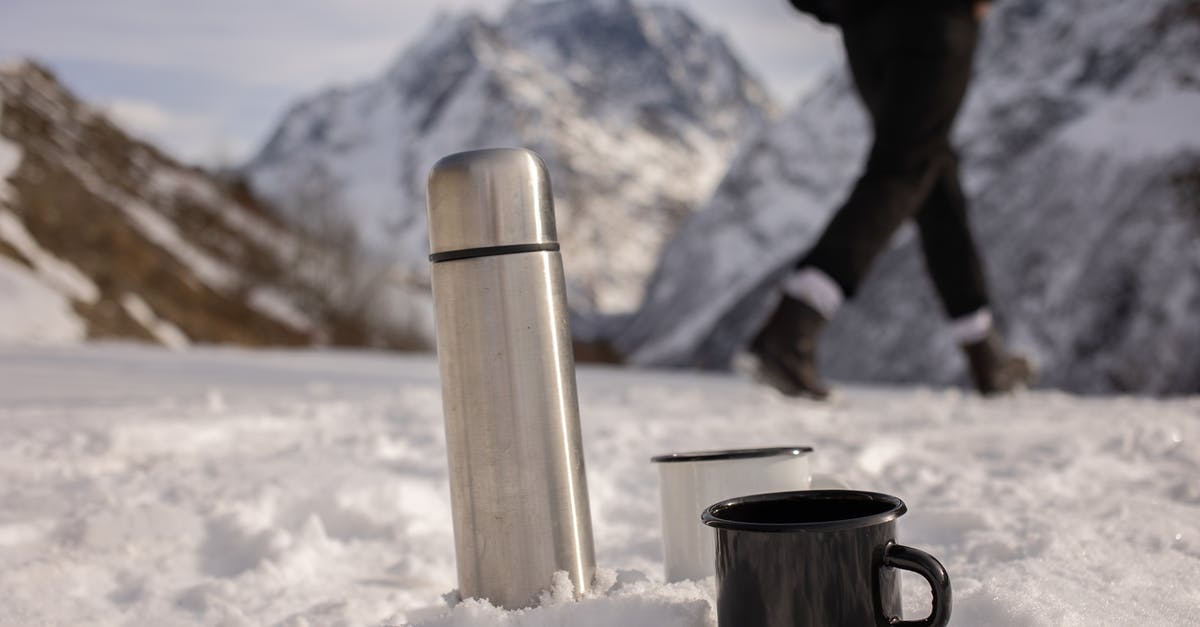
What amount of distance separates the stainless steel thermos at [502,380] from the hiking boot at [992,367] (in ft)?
7.61

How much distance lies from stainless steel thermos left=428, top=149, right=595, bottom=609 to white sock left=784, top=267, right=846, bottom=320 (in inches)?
63.3

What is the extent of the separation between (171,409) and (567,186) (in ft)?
280

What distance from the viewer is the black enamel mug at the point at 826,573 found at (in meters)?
0.72

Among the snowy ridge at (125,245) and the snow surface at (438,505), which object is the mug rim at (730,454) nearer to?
the snow surface at (438,505)

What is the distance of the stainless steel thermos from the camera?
89 centimetres

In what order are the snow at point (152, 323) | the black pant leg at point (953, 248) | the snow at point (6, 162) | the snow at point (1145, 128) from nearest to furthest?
the black pant leg at point (953, 248)
the snow at point (1145, 128)
the snow at point (152, 323)
the snow at point (6, 162)

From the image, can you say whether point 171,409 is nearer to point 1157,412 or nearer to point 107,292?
point 1157,412

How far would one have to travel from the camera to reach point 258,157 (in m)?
111

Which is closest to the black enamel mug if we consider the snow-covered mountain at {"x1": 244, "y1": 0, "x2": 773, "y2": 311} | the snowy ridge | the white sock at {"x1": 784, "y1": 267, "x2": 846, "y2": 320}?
the white sock at {"x1": 784, "y1": 267, "x2": 846, "y2": 320}

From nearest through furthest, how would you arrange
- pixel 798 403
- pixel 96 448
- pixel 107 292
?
1. pixel 96 448
2. pixel 798 403
3. pixel 107 292

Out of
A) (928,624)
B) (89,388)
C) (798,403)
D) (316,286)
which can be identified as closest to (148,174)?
(316,286)

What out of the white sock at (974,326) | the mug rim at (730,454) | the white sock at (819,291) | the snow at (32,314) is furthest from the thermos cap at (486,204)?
the snow at (32,314)

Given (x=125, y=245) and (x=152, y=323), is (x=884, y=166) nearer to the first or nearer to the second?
(x=152, y=323)

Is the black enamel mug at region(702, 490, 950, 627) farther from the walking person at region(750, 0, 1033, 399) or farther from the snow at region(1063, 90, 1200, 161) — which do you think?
the snow at region(1063, 90, 1200, 161)
